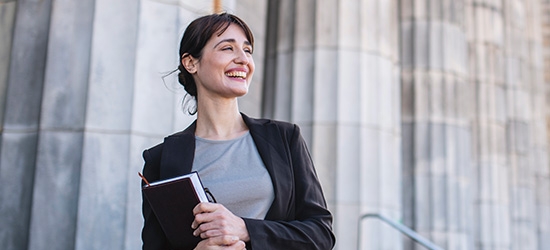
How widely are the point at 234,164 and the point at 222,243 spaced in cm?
38

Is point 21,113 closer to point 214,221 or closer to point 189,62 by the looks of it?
point 189,62

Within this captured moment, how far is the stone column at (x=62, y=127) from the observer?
4.98 meters

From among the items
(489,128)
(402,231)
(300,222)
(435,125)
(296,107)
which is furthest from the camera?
(489,128)

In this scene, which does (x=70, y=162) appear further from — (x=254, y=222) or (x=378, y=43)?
(x=378, y=43)

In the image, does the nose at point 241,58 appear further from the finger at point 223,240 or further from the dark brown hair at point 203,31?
the finger at point 223,240

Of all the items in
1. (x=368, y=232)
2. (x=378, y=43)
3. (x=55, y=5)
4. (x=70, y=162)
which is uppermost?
(x=378, y=43)

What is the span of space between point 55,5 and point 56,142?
1083mm

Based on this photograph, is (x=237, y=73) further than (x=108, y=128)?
No

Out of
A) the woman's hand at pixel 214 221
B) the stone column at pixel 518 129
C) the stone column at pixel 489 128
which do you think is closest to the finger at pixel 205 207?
the woman's hand at pixel 214 221

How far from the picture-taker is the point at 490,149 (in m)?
16.3

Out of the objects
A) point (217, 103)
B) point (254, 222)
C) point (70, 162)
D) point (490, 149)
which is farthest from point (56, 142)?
point (490, 149)

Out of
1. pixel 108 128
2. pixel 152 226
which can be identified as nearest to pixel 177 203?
pixel 152 226

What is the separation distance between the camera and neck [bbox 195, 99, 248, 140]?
277cm

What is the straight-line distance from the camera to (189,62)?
111 inches
